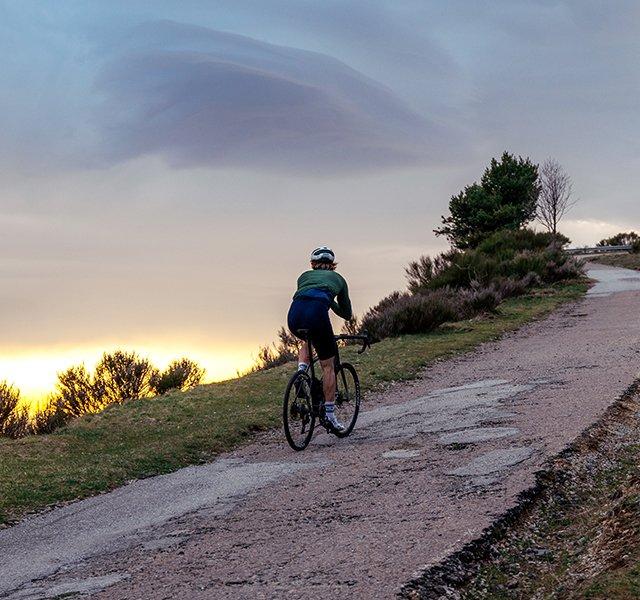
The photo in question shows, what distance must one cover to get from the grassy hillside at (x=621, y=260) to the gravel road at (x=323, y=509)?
27038 millimetres

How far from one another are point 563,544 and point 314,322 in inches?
156

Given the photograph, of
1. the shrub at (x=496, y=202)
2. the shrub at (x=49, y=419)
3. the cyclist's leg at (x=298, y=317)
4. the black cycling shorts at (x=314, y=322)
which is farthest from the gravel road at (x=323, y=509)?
the shrub at (x=496, y=202)

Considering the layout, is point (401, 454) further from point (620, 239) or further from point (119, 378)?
point (620, 239)

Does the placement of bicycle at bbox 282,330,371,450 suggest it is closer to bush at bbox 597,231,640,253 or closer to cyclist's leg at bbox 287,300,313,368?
cyclist's leg at bbox 287,300,313,368

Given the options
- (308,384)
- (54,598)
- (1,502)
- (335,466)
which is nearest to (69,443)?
(1,502)

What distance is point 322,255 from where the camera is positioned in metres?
9.10

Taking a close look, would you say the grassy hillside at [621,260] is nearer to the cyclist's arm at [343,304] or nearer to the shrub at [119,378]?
the shrub at [119,378]

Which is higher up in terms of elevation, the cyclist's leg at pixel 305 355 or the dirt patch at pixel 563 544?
the cyclist's leg at pixel 305 355

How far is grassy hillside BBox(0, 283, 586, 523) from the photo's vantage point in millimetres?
8539

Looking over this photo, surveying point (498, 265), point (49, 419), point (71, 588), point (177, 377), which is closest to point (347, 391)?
point (71, 588)

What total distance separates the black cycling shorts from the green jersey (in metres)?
0.09

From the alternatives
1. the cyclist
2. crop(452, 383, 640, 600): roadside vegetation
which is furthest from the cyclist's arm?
crop(452, 383, 640, 600): roadside vegetation

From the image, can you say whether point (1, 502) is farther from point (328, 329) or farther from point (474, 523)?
point (474, 523)

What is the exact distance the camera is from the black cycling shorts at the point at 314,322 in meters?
8.86
